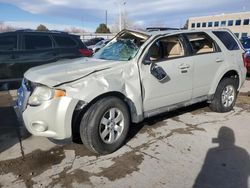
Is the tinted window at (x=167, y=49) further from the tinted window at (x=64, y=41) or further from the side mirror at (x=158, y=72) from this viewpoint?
the tinted window at (x=64, y=41)

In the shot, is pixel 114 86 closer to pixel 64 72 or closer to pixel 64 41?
pixel 64 72

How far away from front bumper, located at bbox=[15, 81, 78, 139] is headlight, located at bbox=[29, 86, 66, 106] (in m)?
0.05

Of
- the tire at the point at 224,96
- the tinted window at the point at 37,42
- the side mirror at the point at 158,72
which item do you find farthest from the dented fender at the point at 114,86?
the tinted window at the point at 37,42

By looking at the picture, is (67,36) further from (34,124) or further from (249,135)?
(249,135)

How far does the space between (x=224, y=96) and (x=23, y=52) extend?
17.2 feet

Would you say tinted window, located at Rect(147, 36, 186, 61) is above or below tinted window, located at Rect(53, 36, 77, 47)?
below

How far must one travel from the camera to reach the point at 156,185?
3.11 meters

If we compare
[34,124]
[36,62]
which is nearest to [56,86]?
[34,124]

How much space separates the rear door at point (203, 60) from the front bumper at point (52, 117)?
254 centimetres

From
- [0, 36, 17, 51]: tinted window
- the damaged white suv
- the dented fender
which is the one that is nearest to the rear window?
the damaged white suv

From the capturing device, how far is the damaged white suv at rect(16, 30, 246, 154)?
3.48 meters

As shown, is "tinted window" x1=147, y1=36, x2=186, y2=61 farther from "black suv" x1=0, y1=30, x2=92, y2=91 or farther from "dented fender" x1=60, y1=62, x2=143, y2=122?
"black suv" x1=0, y1=30, x2=92, y2=91

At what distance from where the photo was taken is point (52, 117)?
3.43 metres

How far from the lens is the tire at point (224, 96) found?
5.54 m
